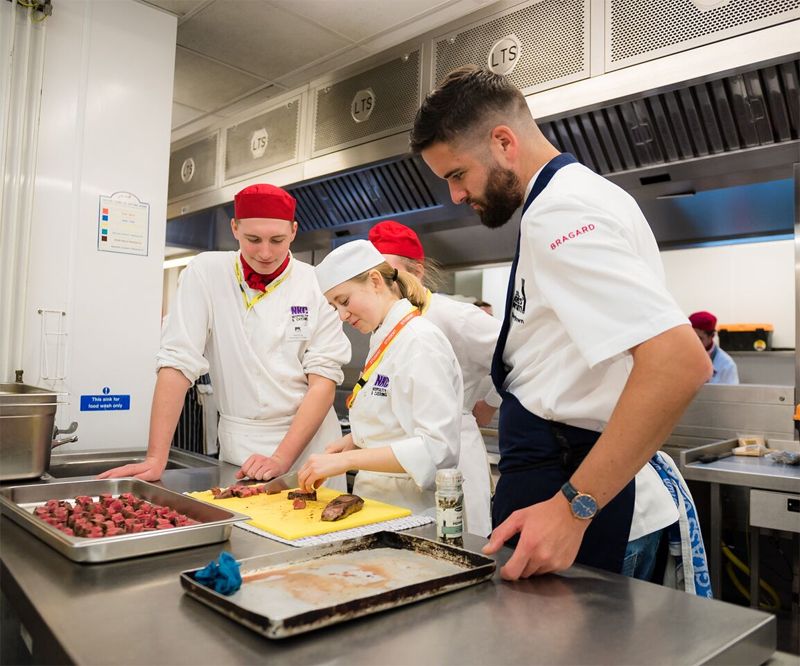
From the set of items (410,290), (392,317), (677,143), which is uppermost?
(677,143)

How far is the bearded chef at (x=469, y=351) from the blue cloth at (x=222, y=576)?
1258 millimetres

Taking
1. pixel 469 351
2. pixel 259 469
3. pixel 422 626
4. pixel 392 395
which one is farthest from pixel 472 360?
pixel 422 626

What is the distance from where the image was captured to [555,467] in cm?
123

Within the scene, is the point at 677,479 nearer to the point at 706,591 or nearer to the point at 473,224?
the point at 706,591

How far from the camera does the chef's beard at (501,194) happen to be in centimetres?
133

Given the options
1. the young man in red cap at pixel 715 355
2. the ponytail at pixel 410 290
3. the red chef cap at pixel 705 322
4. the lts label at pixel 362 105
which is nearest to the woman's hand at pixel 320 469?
the ponytail at pixel 410 290

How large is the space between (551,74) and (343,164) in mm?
1190

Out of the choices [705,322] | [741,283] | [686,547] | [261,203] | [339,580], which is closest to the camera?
[339,580]

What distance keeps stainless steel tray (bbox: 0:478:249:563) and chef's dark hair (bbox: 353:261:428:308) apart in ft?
2.63

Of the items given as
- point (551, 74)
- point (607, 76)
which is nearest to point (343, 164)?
point (551, 74)

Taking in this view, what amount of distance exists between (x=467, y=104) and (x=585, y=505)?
818mm

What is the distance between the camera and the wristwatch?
1011 millimetres

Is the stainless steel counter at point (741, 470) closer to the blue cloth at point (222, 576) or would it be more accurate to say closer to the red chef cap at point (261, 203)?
the red chef cap at point (261, 203)

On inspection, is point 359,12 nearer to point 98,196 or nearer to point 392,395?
point 98,196
